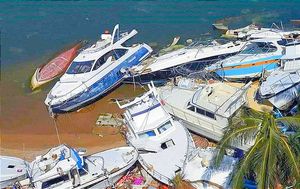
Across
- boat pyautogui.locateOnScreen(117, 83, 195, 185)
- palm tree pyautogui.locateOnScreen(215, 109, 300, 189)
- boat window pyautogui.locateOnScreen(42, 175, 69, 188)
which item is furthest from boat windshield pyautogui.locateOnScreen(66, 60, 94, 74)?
palm tree pyautogui.locateOnScreen(215, 109, 300, 189)

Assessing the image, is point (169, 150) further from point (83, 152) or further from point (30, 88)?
point (30, 88)

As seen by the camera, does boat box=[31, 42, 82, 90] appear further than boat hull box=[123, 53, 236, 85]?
Yes

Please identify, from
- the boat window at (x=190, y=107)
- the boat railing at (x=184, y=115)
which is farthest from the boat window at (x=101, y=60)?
the boat window at (x=190, y=107)

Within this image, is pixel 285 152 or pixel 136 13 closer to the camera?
pixel 285 152

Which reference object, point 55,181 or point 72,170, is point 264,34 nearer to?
point 72,170

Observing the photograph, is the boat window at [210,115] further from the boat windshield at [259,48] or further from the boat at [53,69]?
the boat at [53,69]

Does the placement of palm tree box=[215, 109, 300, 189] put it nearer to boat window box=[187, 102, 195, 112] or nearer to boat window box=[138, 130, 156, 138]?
boat window box=[138, 130, 156, 138]

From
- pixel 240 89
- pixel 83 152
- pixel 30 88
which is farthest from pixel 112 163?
pixel 30 88
